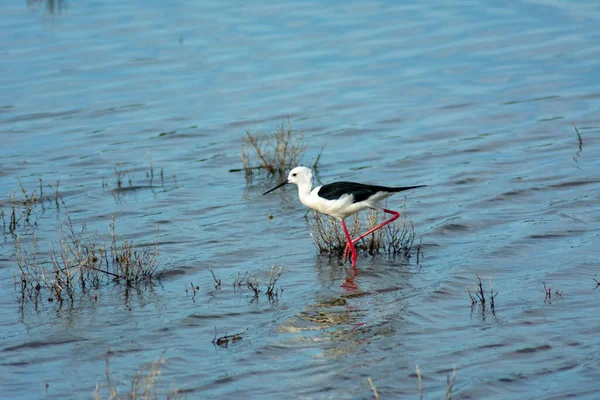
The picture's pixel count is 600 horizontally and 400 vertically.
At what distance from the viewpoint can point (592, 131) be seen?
11.8 meters

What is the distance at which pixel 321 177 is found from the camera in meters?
11.0

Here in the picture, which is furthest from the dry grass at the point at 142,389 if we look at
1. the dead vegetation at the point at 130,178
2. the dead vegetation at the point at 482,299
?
the dead vegetation at the point at 130,178

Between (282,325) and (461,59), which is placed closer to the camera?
(282,325)

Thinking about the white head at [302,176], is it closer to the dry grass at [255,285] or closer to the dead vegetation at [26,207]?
Answer: the dry grass at [255,285]

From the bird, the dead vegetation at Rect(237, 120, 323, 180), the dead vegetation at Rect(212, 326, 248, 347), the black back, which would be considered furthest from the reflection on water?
the dead vegetation at Rect(212, 326, 248, 347)

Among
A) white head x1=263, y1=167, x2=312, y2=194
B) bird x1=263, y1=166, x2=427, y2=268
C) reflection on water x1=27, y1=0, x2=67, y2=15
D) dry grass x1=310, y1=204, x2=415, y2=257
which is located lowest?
dry grass x1=310, y1=204, x2=415, y2=257

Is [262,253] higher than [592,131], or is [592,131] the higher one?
[592,131]

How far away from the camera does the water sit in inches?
232

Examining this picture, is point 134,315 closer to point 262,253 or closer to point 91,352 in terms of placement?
point 91,352

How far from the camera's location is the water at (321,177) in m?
5.90

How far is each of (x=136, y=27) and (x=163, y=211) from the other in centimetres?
957

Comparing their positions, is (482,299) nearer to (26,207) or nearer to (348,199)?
(348,199)

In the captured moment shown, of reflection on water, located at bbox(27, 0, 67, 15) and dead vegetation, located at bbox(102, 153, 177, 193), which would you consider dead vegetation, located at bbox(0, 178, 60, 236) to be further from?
reflection on water, located at bbox(27, 0, 67, 15)

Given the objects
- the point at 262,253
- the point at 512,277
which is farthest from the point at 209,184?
the point at 512,277
